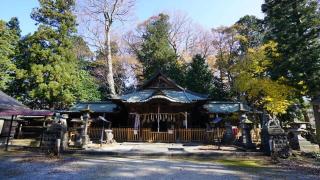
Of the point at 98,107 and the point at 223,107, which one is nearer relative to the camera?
the point at 223,107

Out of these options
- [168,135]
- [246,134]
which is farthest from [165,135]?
[246,134]

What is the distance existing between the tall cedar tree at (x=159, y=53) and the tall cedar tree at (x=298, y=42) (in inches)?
602

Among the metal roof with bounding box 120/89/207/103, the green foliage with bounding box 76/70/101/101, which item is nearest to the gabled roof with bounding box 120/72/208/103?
the metal roof with bounding box 120/89/207/103

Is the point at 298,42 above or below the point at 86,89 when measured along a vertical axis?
below

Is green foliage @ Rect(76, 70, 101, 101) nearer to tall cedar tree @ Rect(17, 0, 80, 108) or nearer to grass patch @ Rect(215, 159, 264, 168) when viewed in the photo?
tall cedar tree @ Rect(17, 0, 80, 108)

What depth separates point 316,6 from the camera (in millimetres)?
16047

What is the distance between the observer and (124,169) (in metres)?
9.17

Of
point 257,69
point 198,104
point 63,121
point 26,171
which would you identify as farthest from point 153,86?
point 26,171

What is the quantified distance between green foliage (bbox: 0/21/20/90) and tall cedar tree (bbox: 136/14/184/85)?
14269 millimetres

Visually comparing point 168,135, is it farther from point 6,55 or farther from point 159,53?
point 6,55

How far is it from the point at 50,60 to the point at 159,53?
511 inches

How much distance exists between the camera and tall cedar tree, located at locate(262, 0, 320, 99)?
15156 mm

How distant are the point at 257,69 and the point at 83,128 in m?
13.3

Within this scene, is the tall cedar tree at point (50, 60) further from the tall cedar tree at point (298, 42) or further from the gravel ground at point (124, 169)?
the tall cedar tree at point (298, 42)
